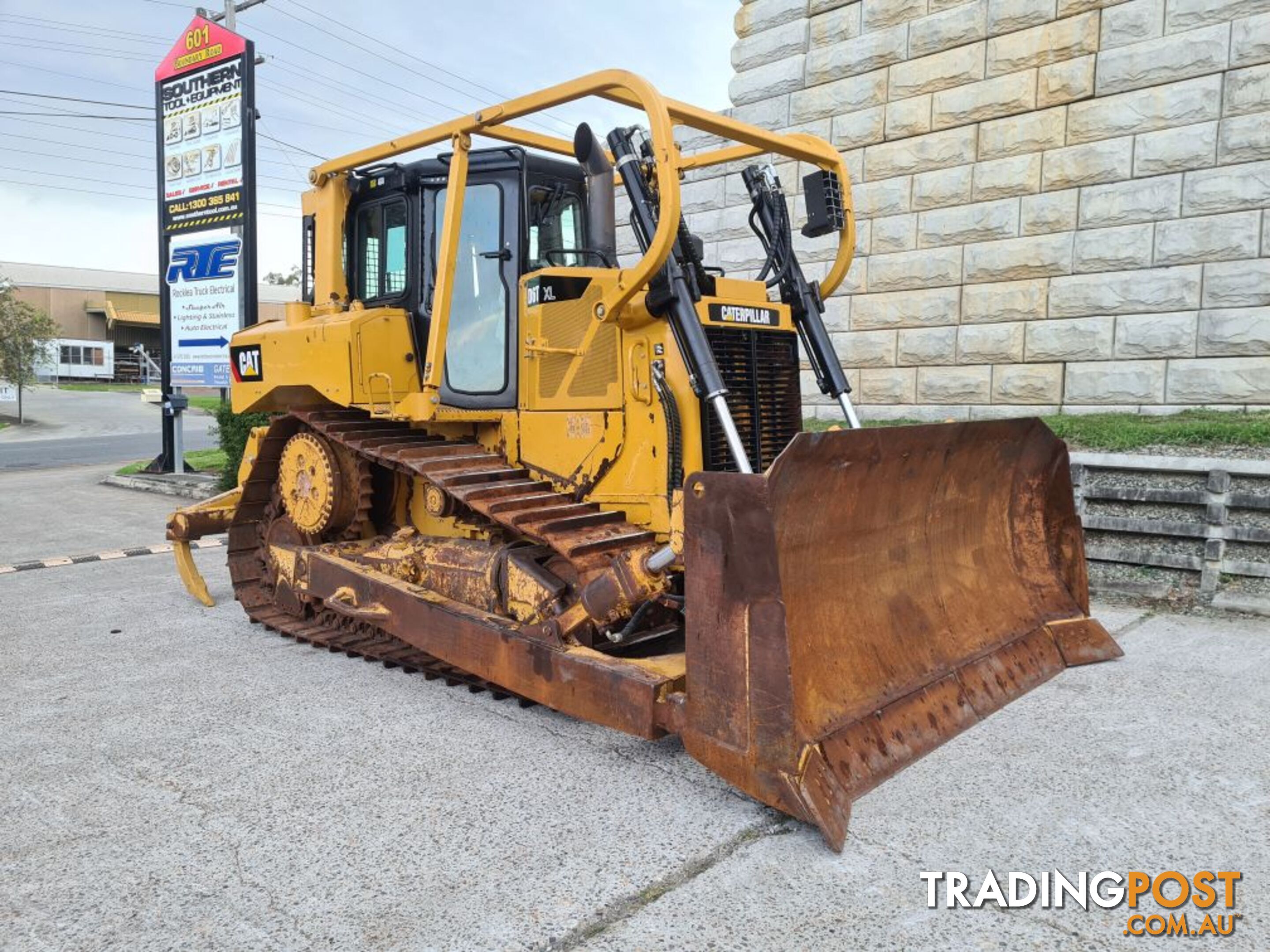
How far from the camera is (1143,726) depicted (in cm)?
398

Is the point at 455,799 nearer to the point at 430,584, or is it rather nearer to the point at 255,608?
the point at 430,584

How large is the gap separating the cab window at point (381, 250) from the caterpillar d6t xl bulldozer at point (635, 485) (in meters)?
0.02

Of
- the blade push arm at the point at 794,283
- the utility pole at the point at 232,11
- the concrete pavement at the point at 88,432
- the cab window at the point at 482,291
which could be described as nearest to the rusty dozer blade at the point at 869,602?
the blade push arm at the point at 794,283

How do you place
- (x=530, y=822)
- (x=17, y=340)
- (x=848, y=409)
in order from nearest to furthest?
(x=530, y=822) < (x=848, y=409) < (x=17, y=340)

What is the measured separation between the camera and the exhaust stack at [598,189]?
398 centimetres

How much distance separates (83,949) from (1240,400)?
782cm

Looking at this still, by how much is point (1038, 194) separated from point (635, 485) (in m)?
5.68

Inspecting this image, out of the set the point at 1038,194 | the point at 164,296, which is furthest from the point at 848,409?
the point at 164,296

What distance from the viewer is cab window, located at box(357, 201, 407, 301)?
5.44 metres

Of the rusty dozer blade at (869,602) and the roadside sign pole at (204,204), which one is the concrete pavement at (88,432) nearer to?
the roadside sign pole at (204,204)

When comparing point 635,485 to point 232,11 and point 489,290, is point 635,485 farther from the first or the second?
point 232,11

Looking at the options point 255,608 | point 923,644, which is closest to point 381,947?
point 923,644

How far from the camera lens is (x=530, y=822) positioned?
10.3ft

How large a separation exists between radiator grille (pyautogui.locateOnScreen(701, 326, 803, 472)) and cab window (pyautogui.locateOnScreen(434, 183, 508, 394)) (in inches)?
49.6
